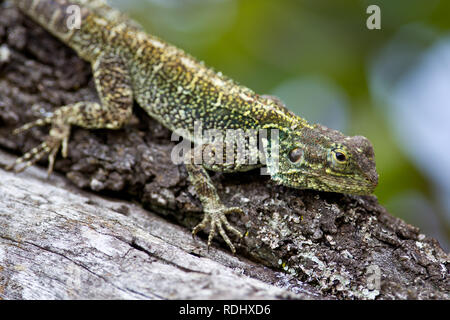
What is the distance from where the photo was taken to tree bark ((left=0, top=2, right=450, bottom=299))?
3.98 m

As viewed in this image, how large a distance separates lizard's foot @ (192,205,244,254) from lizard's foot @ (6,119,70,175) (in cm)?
242

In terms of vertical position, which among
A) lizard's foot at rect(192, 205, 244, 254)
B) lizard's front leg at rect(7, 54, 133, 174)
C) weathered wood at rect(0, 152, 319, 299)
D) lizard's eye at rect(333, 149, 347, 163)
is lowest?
weathered wood at rect(0, 152, 319, 299)

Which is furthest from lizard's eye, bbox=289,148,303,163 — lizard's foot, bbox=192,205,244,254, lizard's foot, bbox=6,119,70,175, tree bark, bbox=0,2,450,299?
lizard's foot, bbox=6,119,70,175

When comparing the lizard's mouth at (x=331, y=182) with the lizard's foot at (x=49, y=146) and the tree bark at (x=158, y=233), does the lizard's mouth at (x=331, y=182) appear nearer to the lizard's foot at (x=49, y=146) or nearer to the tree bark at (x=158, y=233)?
the tree bark at (x=158, y=233)

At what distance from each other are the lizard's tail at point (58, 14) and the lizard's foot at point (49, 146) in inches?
67.2

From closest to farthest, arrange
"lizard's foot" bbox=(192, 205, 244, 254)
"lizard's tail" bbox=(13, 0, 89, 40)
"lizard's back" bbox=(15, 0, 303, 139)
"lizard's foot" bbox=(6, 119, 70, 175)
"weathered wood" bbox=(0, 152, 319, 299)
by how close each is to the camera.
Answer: "weathered wood" bbox=(0, 152, 319, 299), "lizard's foot" bbox=(192, 205, 244, 254), "lizard's back" bbox=(15, 0, 303, 139), "lizard's foot" bbox=(6, 119, 70, 175), "lizard's tail" bbox=(13, 0, 89, 40)

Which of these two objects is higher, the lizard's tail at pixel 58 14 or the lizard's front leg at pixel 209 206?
the lizard's tail at pixel 58 14

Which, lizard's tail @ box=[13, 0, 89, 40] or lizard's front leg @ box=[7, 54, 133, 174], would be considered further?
lizard's tail @ box=[13, 0, 89, 40]

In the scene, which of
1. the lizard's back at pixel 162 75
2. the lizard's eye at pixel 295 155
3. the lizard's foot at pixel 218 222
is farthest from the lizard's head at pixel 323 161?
the lizard's foot at pixel 218 222

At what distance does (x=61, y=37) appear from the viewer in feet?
22.0

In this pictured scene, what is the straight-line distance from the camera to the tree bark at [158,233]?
398cm

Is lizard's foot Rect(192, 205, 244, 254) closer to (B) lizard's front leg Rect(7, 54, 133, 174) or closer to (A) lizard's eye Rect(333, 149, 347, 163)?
(A) lizard's eye Rect(333, 149, 347, 163)

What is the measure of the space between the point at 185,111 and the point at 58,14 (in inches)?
113

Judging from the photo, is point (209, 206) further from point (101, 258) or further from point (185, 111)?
point (185, 111)
